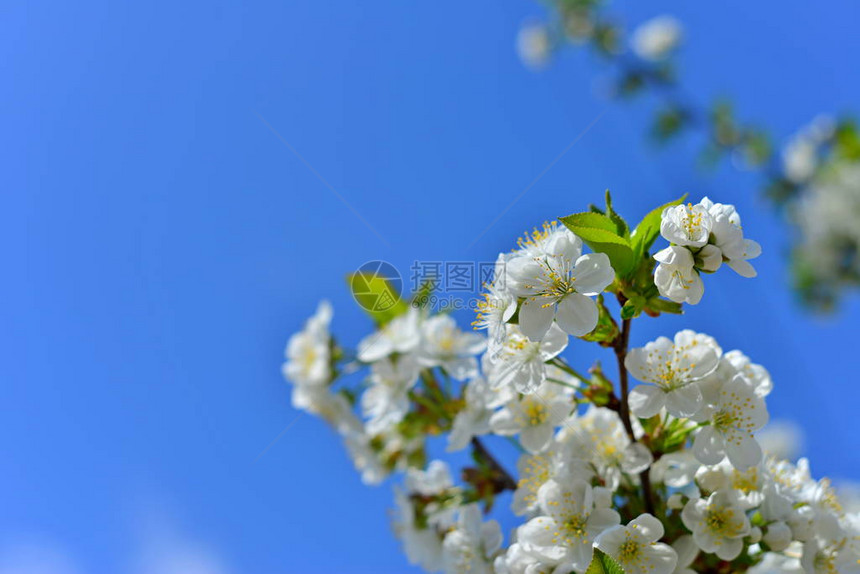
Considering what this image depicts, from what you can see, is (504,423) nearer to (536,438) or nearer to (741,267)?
(536,438)

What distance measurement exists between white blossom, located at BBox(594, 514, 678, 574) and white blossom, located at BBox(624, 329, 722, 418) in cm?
20

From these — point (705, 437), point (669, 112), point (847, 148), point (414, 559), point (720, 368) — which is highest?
point (669, 112)

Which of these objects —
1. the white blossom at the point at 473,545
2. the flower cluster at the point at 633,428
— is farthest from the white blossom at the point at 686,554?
the white blossom at the point at 473,545

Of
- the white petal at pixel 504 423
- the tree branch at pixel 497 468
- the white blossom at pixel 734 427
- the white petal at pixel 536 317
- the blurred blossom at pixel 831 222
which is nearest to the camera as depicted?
the white petal at pixel 536 317

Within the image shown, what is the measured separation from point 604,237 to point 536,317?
18 cm

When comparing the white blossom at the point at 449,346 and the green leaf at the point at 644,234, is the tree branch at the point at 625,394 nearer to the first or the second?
the green leaf at the point at 644,234

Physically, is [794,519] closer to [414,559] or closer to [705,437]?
[705,437]

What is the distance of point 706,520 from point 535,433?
372 millimetres

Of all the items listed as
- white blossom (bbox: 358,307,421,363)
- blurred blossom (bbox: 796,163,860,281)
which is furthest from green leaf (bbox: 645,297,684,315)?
blurred blossom (bbox: 796,163,860,281)

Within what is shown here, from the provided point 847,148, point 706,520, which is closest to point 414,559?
point 706,520

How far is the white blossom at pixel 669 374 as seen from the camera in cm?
112

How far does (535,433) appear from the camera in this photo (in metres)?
1.35

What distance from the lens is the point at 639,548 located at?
110cm

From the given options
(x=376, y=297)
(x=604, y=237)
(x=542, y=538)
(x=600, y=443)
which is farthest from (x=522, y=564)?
(x=376, y=297)
